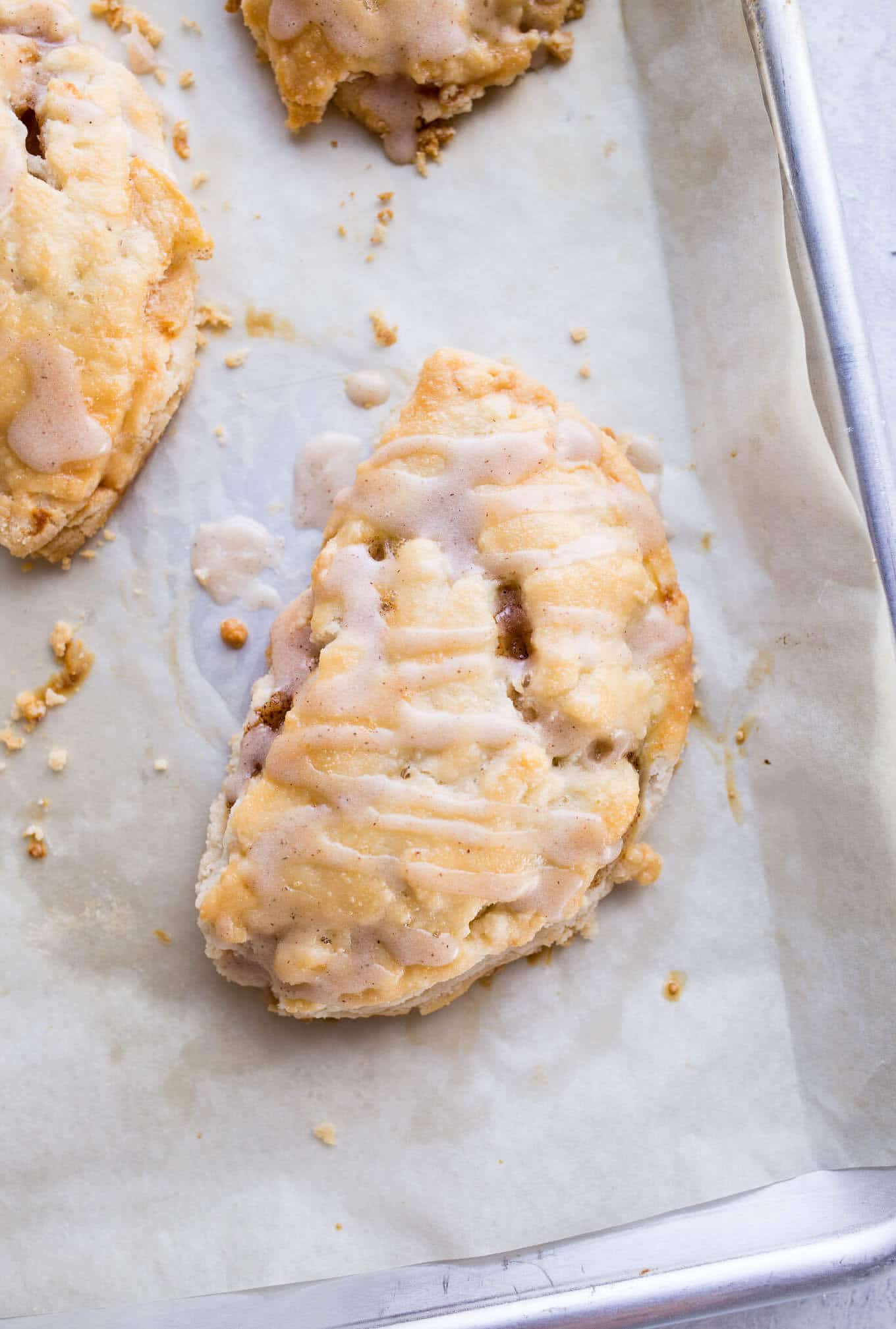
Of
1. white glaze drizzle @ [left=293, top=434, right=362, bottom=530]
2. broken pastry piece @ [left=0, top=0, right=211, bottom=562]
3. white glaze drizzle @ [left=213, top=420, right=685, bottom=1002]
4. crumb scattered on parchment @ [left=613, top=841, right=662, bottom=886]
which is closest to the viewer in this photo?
white glaze drizzle @ [left=213, top=420, right=685, bottom=1002]

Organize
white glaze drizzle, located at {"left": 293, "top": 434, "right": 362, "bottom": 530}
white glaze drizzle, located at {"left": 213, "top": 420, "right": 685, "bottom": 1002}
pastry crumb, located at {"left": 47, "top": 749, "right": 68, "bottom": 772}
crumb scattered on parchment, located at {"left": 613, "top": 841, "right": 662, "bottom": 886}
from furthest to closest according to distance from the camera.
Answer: white glaze drizzle, located at {"left": 293, "top": 434, "right": 362, "bottom": 530}, pastry crumb, located at {"left": 47, "top": 749, "right": 68, "bottom": 772}, crumb scattered on parchment, located at {"left": 613, "top": 841, "right": 662, "bottom": 886}, white glaze drizzle, located at {"left": 213, "top": 420, "right": 685, "bottom": 1002}

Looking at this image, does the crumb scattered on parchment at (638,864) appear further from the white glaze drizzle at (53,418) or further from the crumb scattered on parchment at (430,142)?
the crumb scattered on parchment at (430,142)

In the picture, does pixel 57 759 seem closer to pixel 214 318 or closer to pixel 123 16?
pixel 214 318

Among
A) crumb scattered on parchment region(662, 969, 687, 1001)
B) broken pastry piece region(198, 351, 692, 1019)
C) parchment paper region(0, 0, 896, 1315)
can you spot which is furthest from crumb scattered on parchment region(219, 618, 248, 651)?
crumb scattered on parchment region(662, 969, 687, 1001)

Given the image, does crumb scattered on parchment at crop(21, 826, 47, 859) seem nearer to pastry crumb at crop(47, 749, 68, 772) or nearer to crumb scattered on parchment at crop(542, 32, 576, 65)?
pastry crumb at crop(47, 749, 68, 772)

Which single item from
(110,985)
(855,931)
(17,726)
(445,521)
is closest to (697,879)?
(855,931)

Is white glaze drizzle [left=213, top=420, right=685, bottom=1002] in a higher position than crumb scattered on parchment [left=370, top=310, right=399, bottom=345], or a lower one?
lower
